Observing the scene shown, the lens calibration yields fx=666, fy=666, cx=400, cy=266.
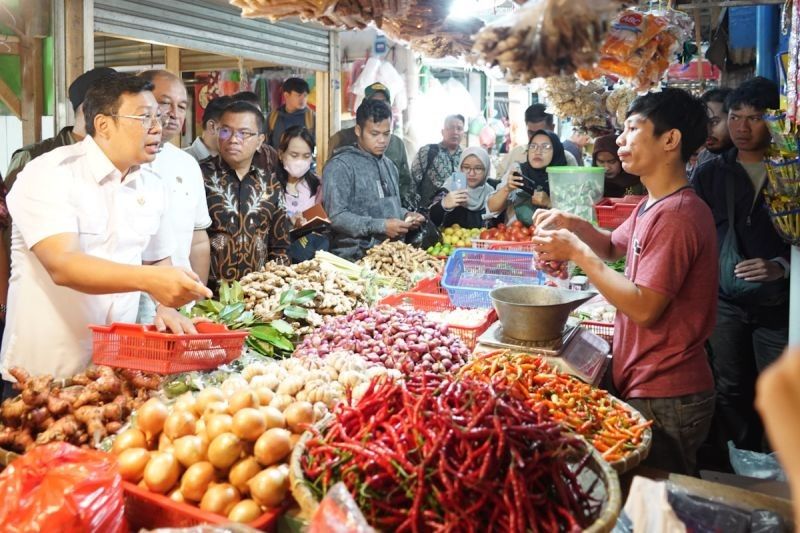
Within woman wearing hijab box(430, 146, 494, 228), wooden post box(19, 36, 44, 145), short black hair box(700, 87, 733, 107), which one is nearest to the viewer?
wooden post box(19, 36, 44, 145)

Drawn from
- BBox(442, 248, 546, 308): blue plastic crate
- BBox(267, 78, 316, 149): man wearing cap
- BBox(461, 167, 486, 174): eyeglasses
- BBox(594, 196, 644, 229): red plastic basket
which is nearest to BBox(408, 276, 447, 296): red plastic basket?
BBox(442, 248, 546, 308): blue plastic crate

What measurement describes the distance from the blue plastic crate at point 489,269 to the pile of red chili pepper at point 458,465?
2.38 m

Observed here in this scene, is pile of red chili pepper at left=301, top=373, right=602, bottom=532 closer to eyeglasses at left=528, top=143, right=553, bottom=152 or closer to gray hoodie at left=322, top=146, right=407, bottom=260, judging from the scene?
gray hoodie at left=322, top=146, right=407, bottom=260

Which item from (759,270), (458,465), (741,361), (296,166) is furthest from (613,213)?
(458,465)

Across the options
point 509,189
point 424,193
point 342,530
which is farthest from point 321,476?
A: point 424,193

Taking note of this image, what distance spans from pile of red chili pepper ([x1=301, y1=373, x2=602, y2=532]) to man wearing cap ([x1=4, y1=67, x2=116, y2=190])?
2465 millimetres

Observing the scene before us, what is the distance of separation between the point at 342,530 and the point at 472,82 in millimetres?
10608

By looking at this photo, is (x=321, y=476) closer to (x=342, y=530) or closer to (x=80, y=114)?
(x=342, y=530)

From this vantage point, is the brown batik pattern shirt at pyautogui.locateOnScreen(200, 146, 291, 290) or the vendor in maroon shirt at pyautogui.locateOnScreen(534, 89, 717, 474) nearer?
the vendor in maroon shirt at pyautogui.locateOnScreen(534, 89, 717, 474)

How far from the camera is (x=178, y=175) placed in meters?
3.70

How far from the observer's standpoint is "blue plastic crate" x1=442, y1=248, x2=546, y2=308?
416 centimetres

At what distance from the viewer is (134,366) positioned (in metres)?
2.36

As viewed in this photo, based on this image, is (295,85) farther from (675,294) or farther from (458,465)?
(458,465)

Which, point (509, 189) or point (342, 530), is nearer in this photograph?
point (342, 530)
